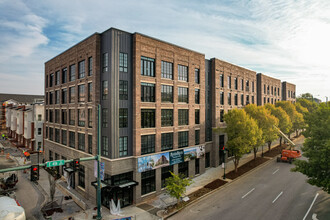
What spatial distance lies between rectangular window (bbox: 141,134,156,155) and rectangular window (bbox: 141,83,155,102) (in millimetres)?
4506

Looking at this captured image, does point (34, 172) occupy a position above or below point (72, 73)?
below

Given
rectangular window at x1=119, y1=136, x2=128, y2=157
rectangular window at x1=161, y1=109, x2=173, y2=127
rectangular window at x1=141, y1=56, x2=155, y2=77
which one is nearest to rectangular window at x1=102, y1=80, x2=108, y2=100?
rectangular window at x1=141, y1=56, x2=155, y2=77

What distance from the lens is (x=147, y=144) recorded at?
24953 millimetres

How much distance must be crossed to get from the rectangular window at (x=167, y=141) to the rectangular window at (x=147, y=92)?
5.23 m

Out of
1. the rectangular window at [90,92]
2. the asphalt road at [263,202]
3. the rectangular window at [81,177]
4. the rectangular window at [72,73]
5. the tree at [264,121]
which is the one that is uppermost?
the rectangular window at [72,73]

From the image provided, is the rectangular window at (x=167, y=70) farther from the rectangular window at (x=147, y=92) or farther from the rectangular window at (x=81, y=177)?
the rectangular window at (x=81, y=177)

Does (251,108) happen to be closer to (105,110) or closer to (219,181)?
(219,181)

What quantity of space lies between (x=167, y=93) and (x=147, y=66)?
15.3 ft

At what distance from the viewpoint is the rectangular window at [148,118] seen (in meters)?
24.6

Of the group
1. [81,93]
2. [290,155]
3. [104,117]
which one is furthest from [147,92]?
[290,155]

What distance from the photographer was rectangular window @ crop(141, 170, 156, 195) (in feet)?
78.8

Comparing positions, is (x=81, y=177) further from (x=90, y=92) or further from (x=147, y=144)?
(x=90, y=92)

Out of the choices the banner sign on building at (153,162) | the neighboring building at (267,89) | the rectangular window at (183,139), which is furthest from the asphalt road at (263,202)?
the neighboring building at (267,89)

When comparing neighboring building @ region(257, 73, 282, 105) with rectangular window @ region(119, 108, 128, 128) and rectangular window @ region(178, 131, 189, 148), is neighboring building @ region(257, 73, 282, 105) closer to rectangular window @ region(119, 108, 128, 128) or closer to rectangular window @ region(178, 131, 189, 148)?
rectangular window @ region(178, 131, 189, 148)
